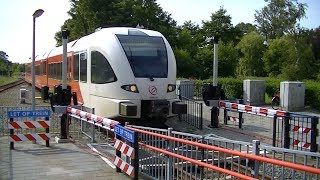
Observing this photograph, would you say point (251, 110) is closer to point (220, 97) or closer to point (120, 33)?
point (220, 97)

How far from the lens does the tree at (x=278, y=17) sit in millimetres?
48000

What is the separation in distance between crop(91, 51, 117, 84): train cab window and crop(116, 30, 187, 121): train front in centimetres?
64

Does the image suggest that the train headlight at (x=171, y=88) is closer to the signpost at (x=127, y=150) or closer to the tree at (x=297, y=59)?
the signpost at (x=127, y=150)

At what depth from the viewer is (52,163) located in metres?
8.49

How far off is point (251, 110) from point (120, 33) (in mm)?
4913

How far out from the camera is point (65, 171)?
309 inches

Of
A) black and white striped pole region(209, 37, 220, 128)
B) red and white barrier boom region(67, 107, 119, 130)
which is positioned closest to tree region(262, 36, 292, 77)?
black and white striped pole region(209, 37, 220, 128)

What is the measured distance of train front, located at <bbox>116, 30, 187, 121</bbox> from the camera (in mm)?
11891

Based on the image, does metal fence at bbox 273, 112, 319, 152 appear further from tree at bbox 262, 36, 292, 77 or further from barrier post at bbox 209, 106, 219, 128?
tree at bbox 262, 36, 292, 77

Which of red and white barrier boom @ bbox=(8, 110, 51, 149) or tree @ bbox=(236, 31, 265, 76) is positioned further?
tree @ bbox=(236, 31, 265, 76)

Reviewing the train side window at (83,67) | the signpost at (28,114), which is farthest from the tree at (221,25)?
the signpost at (28,114)

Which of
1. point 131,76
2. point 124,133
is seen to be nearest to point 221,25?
point 131,76

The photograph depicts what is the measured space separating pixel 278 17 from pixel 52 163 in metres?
53.0

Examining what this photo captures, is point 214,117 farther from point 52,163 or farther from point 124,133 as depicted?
point 124,133
